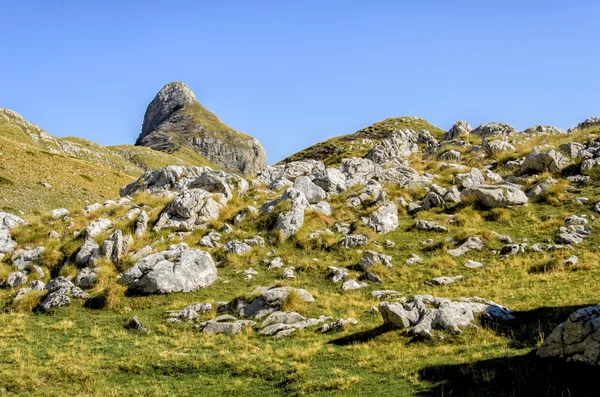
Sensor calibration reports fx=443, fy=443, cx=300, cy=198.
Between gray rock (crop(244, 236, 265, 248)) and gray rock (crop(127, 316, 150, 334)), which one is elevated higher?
gray rock (crop(244, 236, 265, 248))

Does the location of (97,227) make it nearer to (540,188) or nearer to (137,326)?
(137,326)

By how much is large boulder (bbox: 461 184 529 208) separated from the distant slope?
4156cm

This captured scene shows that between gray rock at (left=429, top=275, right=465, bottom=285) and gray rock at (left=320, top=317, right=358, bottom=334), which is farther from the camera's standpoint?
gray rock at (left=429, top=275, right=465, bottom=285)

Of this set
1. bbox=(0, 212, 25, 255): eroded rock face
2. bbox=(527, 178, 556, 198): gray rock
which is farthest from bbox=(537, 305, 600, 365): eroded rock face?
bbox=(0, 212, 25, 255): eroded rock face

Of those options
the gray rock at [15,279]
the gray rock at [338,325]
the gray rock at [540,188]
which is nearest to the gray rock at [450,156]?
the gray rock at [540,188]

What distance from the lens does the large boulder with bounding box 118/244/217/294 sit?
20.8 m

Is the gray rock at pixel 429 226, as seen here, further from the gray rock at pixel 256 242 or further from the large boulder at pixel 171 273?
the large boulder at pixel 171 273

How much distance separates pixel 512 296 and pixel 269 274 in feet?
36.8

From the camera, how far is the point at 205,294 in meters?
20.7

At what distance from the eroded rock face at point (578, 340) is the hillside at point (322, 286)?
0.11 feet

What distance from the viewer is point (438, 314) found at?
46.6 ft

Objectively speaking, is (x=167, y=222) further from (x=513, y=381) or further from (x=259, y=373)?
(x=513, y=381)

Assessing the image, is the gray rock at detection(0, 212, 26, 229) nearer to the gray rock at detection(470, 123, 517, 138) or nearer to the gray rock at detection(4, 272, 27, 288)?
the gray rock at detection(4, 272, 27, 288)

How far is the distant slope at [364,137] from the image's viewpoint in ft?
249
